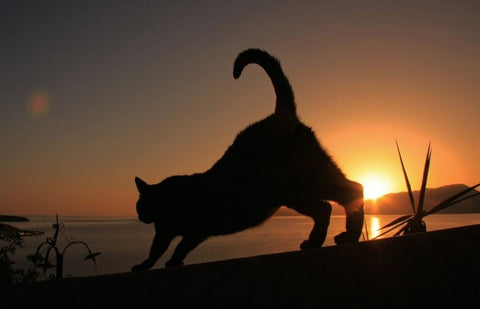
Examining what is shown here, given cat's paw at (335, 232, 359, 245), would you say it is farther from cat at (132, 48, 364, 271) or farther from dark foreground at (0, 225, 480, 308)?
dark foreground at (0, 225, 480, 308)

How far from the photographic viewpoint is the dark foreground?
1.12 meters

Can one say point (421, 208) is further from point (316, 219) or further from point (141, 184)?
point (141, 184)

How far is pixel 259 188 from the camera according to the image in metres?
3.46

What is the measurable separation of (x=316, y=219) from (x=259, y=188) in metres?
0.72

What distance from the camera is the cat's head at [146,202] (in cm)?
409

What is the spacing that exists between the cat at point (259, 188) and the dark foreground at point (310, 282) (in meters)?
2.16

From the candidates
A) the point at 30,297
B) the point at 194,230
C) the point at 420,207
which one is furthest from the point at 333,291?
the point at 420,207

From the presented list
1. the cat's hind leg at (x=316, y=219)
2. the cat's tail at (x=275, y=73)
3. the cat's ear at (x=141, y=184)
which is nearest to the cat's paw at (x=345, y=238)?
the cat's hind leg at (x=316, y=219)

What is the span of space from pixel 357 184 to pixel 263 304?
3038mm

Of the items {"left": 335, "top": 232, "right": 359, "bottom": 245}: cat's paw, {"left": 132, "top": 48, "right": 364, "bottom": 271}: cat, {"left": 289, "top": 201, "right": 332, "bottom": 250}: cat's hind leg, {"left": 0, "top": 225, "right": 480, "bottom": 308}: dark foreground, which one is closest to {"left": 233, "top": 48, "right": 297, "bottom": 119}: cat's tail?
{"left": 132, "top": 48, "right": 364, "bottom": 271}: cat

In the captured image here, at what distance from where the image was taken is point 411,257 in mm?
1278

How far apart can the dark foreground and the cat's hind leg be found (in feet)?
7.88

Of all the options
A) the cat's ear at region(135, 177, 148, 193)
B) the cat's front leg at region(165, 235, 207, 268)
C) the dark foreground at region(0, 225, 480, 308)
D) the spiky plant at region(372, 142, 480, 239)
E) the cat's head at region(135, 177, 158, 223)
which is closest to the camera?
the dark foreground at region(0, 225, 480, 308)

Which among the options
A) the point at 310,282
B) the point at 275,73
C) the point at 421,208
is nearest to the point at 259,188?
the point at 275,73
